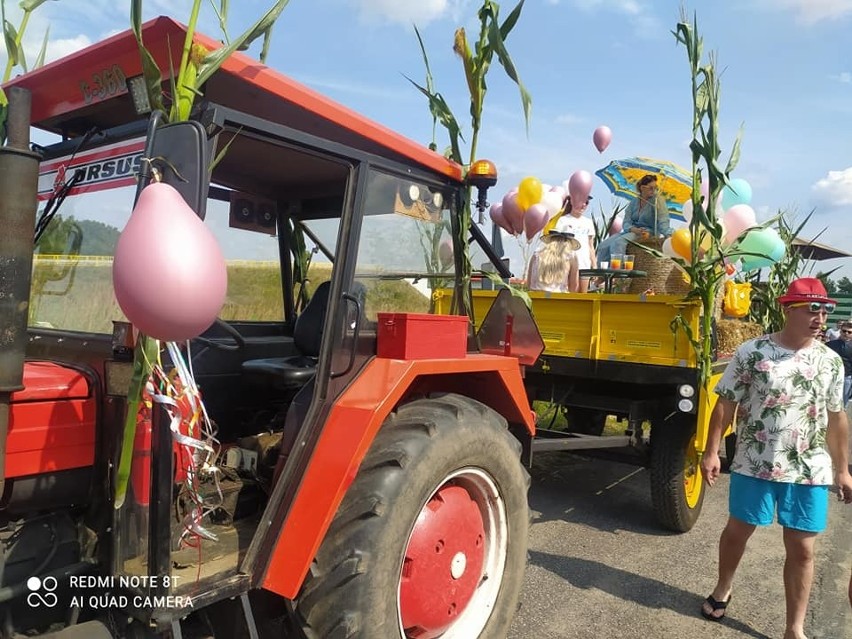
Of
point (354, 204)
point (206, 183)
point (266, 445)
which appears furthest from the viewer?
point (266, 445)

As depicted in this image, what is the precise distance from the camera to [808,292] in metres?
2.95

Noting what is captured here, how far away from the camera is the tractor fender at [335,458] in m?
1.90

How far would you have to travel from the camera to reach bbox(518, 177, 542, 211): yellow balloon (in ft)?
19.3

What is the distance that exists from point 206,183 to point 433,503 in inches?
54.9

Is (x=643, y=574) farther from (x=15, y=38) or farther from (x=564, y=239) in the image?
(x=15, y=38)

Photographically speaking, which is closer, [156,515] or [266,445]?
[156,515]

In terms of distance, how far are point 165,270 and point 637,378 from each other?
3427mm

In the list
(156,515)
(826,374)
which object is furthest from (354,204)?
(826,374)

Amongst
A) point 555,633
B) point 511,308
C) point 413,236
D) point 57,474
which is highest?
point 413,236

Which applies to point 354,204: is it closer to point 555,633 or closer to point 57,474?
point 57,474

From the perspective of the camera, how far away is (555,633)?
2.94 meters

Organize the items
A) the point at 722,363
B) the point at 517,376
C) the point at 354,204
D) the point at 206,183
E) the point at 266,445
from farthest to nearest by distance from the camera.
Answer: the point at 722,363 < the point at 517,376 < the point at 266,445 < the point at 354,204 < the point at 206,183

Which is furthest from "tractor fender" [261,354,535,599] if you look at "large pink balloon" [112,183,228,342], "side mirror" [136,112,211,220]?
"side mirror" [136,112,211,220]

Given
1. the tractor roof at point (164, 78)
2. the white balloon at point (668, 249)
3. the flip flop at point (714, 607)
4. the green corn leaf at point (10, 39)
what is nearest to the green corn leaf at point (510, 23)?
the tractor roof at point (164, 78)
